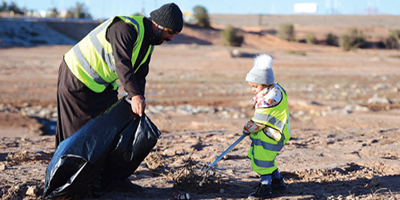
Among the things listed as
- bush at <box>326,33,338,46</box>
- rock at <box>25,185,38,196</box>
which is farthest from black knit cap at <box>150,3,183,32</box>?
bush at <box>326,33,338,46</box>

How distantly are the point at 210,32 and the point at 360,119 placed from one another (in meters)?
31.9

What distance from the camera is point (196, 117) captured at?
32.3 feet

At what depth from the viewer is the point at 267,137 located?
159 inches

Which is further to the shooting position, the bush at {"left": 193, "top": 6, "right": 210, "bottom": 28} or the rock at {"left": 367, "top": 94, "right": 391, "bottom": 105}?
the bush at {"left": 193, "top": 6, "right": 210, "bottom": 28}

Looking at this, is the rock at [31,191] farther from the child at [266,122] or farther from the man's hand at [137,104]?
the child at [266,122]

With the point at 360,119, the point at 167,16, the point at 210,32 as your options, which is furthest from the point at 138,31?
the point at 210,32

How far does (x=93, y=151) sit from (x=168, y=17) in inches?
48.2

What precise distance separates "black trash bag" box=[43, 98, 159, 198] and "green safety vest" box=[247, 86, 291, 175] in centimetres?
92

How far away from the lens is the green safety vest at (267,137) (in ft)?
13.1

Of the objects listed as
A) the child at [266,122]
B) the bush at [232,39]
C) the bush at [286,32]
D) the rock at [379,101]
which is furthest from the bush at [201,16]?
the child at [266,122]

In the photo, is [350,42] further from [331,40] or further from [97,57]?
[97,57]

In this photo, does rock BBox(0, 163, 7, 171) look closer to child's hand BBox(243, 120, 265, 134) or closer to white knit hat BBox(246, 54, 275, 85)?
child's hand BBox(243, 120, 265, 134)

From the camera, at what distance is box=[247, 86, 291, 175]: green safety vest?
4000 millimetres

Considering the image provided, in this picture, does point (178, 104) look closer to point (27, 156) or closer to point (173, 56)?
point (27, 156)
